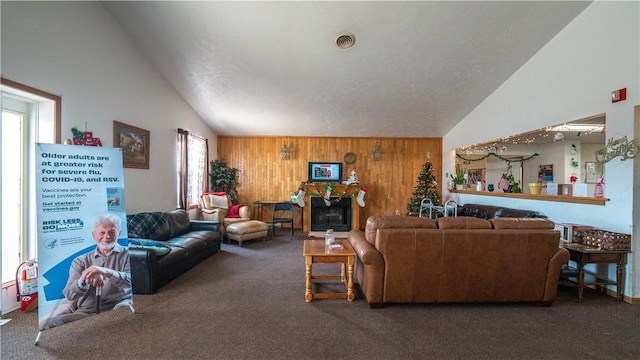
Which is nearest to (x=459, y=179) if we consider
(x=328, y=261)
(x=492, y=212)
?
(x=492, y=212)

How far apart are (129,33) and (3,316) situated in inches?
151

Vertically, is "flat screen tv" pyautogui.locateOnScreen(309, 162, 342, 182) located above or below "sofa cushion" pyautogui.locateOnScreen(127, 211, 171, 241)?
above

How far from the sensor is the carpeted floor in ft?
6.94

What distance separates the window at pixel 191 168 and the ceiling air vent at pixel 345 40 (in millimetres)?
3639

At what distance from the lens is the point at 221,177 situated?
694 cm

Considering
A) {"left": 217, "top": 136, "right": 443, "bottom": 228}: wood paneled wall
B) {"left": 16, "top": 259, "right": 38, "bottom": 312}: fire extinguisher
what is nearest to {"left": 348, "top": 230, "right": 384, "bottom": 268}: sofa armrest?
{"left": 16, "top": 259, "right": 38, "bottom": 312}: fire extinguisher

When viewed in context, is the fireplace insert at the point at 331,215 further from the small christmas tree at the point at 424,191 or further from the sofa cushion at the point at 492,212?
the sofa cushion at the point at 492,212

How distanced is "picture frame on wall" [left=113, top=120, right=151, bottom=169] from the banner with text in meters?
1.60

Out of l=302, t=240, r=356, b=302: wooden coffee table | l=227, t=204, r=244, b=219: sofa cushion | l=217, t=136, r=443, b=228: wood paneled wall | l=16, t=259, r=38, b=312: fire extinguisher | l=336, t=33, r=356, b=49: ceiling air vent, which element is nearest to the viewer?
l=16, t=259, r=38, b=312: fire extinguisher

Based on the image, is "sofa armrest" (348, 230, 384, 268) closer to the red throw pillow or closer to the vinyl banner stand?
the vinyl banner stand

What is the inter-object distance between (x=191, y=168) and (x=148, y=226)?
7.76 ft

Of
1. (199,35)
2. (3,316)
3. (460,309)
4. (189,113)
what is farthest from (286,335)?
(189,113)

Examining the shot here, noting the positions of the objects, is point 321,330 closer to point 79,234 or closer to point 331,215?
point 79,234

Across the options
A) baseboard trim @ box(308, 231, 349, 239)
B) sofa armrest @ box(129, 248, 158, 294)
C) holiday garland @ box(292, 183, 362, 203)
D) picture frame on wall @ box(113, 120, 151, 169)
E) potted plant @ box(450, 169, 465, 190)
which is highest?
picture frame on wall @ box(113, 120, 151, 169)
